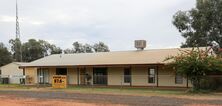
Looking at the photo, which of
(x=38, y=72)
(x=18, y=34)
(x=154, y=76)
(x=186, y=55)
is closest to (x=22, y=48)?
(x=18, y=34)

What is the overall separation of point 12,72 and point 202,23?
1028 inches

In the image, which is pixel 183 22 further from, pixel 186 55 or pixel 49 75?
pixel 186 55

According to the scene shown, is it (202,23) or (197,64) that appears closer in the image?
(197,64)

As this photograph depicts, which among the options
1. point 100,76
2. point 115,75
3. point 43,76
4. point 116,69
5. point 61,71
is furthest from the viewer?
point 43,76

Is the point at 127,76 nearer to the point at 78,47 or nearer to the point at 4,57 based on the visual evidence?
the point at 4,57

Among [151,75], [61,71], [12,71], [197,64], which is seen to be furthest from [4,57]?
[197,64]

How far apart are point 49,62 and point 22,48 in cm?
4234

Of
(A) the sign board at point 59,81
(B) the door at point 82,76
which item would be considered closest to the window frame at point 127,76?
(B) the door at point 82,76

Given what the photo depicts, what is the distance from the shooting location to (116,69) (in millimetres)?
43219

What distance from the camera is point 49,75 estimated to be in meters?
48.7

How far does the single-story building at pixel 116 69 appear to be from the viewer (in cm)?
3900

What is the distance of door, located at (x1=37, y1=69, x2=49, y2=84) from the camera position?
4896cm

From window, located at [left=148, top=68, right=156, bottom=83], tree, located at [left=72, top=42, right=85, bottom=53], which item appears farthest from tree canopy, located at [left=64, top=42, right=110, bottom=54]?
window, located at [left=148, top=68, right=156, bottom=83]

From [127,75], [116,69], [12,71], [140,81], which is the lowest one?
[140,81]
